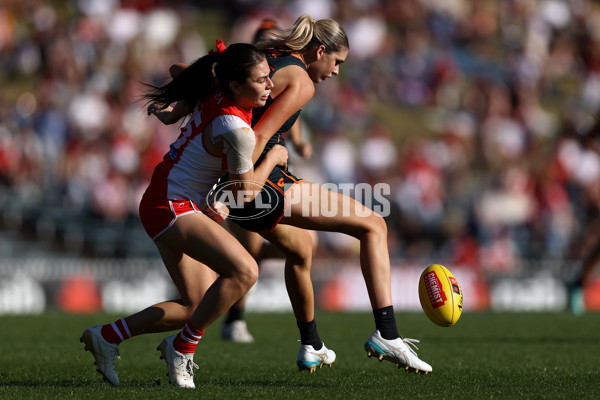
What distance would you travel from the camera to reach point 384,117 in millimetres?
19812

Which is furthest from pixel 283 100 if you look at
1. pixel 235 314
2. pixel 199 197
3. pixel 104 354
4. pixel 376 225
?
pixel 235 314

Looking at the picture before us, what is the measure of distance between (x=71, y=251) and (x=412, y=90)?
8.64 m

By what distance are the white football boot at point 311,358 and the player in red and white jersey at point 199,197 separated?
898 mm

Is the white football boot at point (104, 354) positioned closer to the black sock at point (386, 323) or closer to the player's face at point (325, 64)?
the black sock at point (386, 323)

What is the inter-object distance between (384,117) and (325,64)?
13911mm

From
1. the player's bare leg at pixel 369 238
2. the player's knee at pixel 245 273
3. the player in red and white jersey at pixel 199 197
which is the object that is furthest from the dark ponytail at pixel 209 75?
the player's knee at pixel 245 273

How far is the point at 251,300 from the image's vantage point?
1512 centimetres

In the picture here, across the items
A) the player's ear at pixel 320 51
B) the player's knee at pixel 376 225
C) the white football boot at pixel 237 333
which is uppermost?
the player's ear at pixel 320 51

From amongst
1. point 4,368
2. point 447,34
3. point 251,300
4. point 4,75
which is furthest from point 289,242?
point 447,34

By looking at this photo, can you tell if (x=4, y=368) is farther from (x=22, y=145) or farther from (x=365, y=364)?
(x=22, y=145)

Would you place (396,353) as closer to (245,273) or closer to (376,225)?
(376,225)

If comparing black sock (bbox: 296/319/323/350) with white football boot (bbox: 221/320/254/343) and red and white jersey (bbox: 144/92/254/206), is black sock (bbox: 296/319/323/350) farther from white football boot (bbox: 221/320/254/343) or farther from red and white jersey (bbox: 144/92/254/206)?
white football boot (bbox: 221/320/254/343)

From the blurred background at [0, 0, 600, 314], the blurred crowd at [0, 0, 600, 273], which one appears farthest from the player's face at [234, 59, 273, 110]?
the blurred crowd at [0, 0, 600, 273]

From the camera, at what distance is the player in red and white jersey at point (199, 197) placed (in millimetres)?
5324
